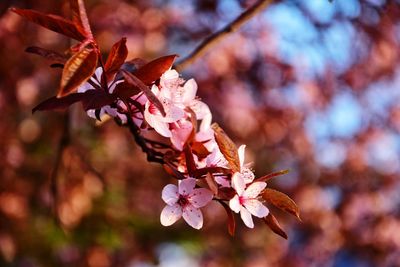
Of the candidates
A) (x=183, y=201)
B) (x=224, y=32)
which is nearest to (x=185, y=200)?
(x=183, y=201)

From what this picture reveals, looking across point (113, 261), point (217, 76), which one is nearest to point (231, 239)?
point (113, 261)

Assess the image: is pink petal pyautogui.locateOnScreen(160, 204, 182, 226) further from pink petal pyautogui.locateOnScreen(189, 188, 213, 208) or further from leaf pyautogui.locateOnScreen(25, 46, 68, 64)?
leaf pyautogui.locateOnScreen(25, 46, 68, 64)

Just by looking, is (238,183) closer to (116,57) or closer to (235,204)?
(235,204)

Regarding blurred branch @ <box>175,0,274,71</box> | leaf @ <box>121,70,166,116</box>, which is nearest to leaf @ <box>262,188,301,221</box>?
leaf @ <box>121,70,166,116</box>

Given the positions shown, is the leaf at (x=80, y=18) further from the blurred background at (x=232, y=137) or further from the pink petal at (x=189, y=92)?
the blurred background at (x=232, y=137)

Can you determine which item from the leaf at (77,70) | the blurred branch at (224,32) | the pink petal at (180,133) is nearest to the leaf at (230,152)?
the pink petal at (180,133)

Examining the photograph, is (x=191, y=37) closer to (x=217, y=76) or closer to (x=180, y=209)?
(x=217, y=76)
